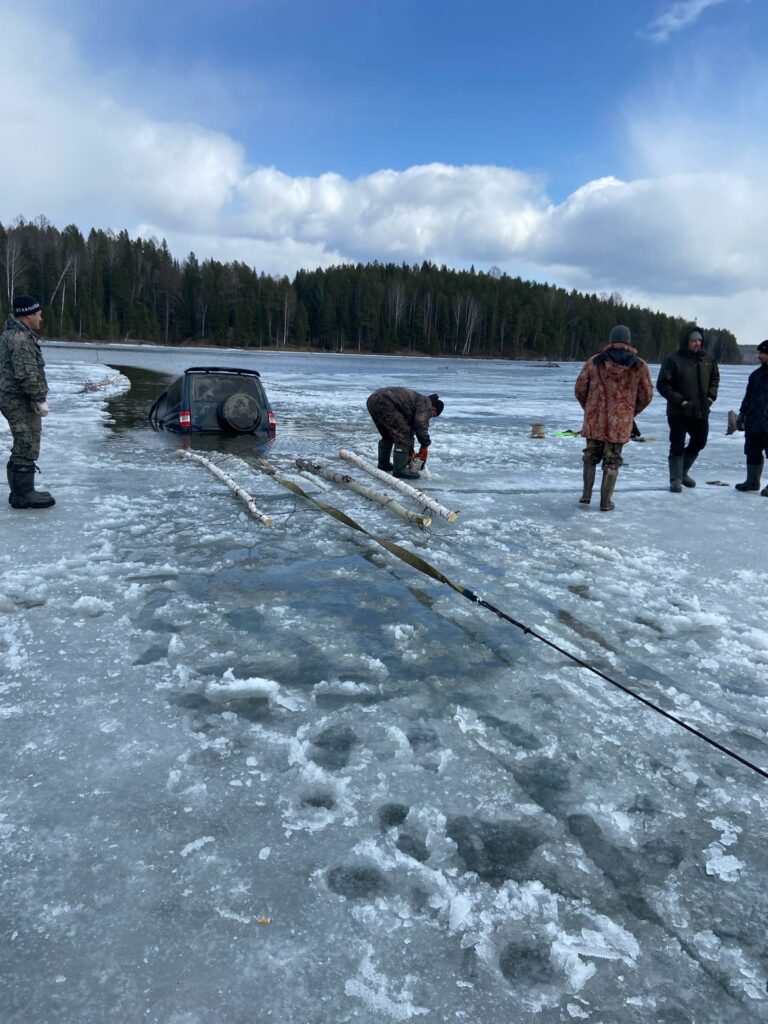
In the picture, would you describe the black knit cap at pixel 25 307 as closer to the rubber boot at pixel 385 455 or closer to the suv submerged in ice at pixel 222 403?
the rubber boot at pixel 385 455

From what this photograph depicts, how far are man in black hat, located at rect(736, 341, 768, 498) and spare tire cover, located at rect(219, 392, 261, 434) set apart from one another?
307 inches

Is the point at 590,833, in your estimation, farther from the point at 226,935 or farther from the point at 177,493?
the point at 177,493

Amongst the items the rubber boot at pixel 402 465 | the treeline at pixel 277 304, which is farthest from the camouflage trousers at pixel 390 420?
the treeline at pixel 277 304

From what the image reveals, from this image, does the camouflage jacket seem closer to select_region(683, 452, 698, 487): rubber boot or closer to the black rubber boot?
select_region(683, 452, 698, 487): rubber boot

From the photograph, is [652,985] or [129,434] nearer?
[652,985]

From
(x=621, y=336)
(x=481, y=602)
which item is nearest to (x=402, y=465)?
(x=621, y=336)

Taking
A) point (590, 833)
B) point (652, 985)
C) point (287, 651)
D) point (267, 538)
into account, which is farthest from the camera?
point (267, 538)

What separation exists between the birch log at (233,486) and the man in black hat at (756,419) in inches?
243

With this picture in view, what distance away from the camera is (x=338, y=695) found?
330cm

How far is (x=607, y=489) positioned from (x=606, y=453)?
43 cm

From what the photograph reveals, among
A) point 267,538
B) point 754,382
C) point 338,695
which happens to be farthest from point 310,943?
point 754,382

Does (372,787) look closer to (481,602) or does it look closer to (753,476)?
(481,602)

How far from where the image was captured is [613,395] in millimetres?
7277

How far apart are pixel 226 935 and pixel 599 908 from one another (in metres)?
1.19
